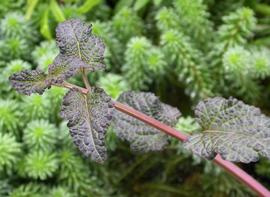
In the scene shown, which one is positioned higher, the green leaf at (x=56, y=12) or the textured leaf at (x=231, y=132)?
the green leaf at (x=56, y=12)

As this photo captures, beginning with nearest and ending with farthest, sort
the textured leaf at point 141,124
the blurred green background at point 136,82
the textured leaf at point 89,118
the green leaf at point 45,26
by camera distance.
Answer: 1. the textured leaf at point 89,118
2. the textured leaf at point 141,124
3. the blurred green background at point 136,82
4. the green leaf at point 45,26

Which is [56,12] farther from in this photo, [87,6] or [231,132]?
[231,132]

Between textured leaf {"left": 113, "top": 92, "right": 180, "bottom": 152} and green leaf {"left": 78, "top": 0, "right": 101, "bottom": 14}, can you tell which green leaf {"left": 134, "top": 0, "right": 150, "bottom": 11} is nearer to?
green leaf {"left": 78, "top": 0, "right": 101, "bottom": 14}

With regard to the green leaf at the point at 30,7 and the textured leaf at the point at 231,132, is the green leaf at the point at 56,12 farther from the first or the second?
the textured leaf at the point at 231,132

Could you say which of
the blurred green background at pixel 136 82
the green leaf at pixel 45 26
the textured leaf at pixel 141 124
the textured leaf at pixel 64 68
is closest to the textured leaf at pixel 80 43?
the textured leaf at pixel 64 68

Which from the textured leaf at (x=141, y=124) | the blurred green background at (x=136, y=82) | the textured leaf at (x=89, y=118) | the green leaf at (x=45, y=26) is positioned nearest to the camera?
the textured leaf at (x=89, y=118)

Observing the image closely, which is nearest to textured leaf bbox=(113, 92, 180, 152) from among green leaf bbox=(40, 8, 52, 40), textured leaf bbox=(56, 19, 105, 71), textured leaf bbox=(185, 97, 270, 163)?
textured leaf bbox=(185, 97, 270, 163)

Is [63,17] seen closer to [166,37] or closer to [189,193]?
[166,37]
